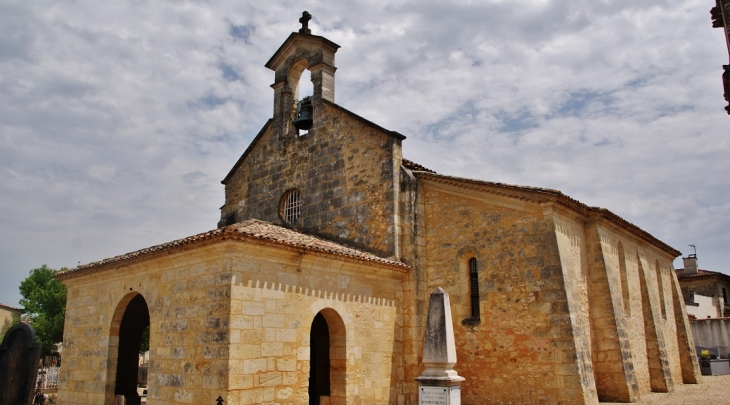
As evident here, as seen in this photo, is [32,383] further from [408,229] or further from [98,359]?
[408,229]

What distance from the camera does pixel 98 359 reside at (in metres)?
13.3

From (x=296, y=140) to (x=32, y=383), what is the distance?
38.6 ft

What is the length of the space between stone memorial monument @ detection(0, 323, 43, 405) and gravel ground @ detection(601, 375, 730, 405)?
11559mm

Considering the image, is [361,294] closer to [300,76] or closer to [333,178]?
[333,178]

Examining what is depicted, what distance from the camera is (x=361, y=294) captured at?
42.3 feet

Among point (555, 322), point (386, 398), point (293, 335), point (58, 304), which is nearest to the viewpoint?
point (293, 335)

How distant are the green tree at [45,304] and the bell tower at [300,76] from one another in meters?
26.2

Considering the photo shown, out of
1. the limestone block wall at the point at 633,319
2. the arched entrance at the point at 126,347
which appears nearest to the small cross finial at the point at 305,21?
the arched entrance at the point at 126,347

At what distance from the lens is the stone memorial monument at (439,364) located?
923 centimetres

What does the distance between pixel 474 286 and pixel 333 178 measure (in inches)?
196

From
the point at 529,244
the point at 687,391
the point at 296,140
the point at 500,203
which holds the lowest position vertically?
the point at 687,391

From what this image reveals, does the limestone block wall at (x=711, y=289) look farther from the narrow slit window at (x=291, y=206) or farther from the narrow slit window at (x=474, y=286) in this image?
the narrow slit window at (x=291, y=206)

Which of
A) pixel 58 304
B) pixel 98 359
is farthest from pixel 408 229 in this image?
pixel 58 304

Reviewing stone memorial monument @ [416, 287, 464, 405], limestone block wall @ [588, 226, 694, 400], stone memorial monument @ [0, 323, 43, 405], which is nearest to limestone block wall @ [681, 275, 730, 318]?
limestone block wall @ [588, 226, 694, 400]
